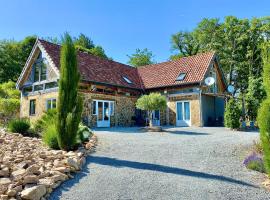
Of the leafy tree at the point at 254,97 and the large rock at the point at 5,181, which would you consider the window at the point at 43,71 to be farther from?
the leafy tree at the point at 254,97

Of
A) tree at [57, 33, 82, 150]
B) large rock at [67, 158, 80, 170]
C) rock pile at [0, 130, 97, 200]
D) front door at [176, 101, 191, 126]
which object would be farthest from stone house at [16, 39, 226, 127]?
large rock at [67, 158, 80, 170]

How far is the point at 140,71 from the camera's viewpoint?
79.3ft

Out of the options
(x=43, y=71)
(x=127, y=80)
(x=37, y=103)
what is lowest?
(x=37, y=103)

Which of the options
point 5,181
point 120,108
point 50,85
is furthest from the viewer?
point 120,108

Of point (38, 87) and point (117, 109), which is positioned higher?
point (38, 87)

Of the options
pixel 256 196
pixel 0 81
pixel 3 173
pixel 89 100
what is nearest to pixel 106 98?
pixel 89 100

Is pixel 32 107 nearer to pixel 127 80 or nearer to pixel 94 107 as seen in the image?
pixel 94 107

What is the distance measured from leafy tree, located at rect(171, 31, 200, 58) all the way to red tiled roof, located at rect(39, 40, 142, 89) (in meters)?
17.3

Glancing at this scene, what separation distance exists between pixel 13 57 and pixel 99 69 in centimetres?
2024

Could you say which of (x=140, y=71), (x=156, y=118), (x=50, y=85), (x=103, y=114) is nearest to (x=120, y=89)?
(x=103, y=114)

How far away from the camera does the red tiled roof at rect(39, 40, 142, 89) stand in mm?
17459

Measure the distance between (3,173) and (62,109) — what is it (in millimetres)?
2967

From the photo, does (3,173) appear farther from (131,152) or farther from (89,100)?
(89,100)

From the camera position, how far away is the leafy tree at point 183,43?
37.6 meters
